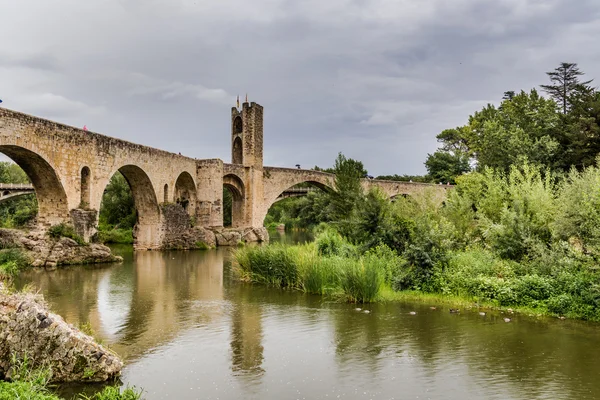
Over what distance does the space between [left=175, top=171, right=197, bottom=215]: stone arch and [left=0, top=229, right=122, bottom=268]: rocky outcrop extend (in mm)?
12579

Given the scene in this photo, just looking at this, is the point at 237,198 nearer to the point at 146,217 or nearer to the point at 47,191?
the point at 146,217

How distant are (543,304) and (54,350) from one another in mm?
9552

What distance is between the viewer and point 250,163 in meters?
37.3

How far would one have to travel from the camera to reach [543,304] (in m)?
11.3

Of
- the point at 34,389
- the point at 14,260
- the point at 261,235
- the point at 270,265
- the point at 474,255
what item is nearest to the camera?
the point at 34,389

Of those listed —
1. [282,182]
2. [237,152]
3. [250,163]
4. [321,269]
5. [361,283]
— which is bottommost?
[361,283]

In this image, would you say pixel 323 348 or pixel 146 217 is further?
pixel 146 217

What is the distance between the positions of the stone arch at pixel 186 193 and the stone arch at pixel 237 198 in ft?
12.4

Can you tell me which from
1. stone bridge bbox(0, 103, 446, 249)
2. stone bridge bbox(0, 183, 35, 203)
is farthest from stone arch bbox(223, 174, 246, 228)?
stone bridge bbox(0, 183, 35, 203)

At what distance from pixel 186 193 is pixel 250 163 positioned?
19.1 ft

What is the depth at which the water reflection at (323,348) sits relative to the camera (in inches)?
276

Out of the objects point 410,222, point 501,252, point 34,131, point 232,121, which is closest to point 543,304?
point 501,252

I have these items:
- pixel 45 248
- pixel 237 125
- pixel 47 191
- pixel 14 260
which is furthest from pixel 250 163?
pixel 14 260

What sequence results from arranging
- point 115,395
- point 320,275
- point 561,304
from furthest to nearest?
point 320,275 → point 561,304 → point 115,395
